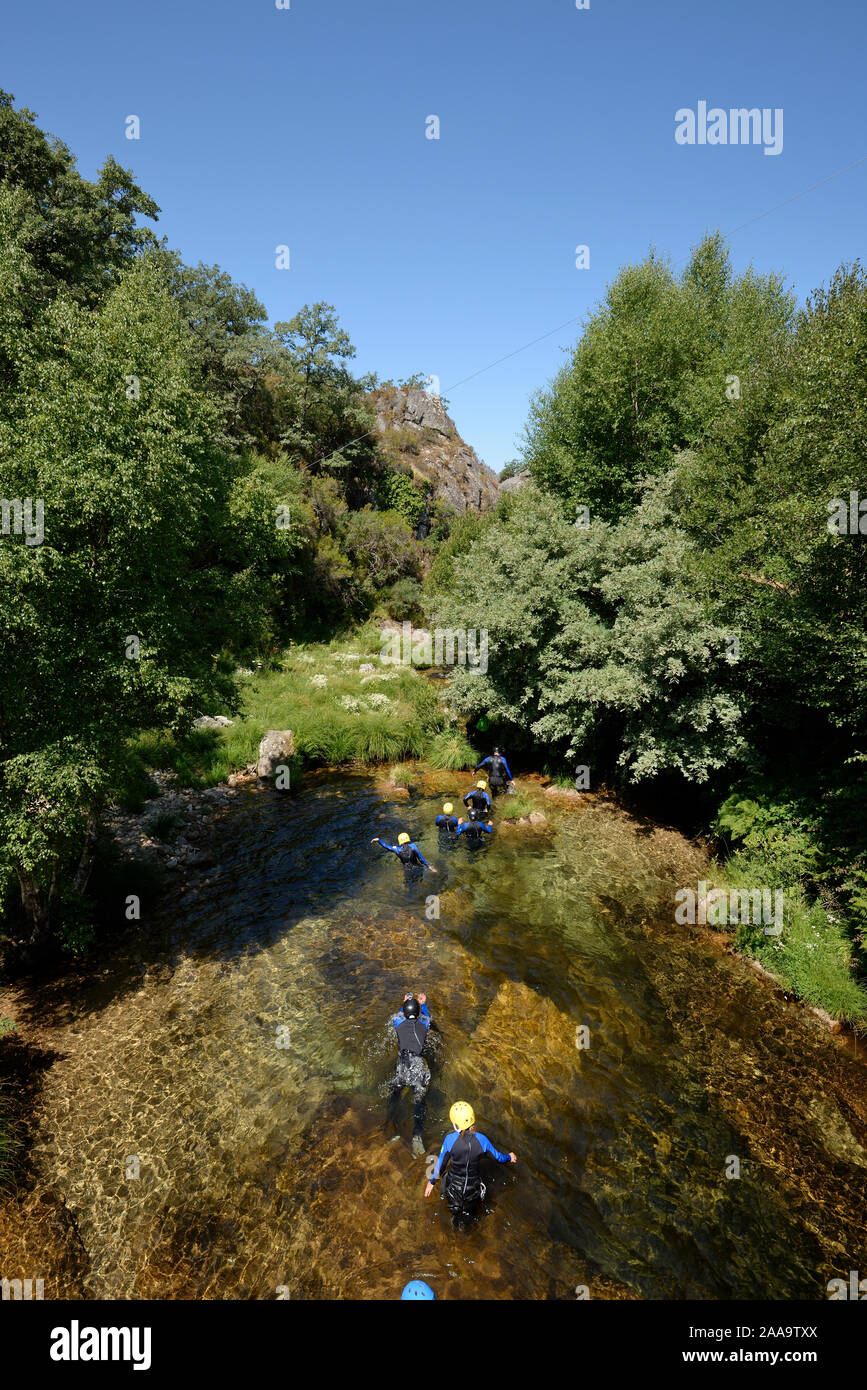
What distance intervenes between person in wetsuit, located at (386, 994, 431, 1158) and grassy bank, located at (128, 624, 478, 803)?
12.1 metres

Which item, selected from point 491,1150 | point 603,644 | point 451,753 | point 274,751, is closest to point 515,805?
point 451,753

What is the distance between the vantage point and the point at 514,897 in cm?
1410

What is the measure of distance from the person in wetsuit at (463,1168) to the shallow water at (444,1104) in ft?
0.84

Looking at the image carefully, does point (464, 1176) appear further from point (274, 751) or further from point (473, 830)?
point (274, 751)

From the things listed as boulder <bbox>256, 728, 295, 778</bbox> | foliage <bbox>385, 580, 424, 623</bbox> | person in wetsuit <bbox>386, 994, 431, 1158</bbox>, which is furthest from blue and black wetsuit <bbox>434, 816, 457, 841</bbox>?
foliage <bbox>385, 580, 424, 623</bbox>

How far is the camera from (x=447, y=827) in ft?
57.3

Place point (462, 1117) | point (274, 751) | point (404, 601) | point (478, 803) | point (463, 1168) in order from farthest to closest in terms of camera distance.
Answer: point (404, 601), point (274, 751), point (478, 803), point (462, 1117), point (463, 1168)

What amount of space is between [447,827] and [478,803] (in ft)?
4.31

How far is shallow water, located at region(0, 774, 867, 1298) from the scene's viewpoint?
6.39 metres

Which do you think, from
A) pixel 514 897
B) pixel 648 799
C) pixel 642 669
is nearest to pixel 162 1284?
pixel 514 897

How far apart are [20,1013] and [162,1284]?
19.4 ft

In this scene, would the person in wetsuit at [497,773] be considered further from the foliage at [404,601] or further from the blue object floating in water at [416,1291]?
the foliage at [404,601]

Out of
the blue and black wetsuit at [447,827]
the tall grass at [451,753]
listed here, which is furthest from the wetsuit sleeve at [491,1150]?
the tall grass at [451,753]
